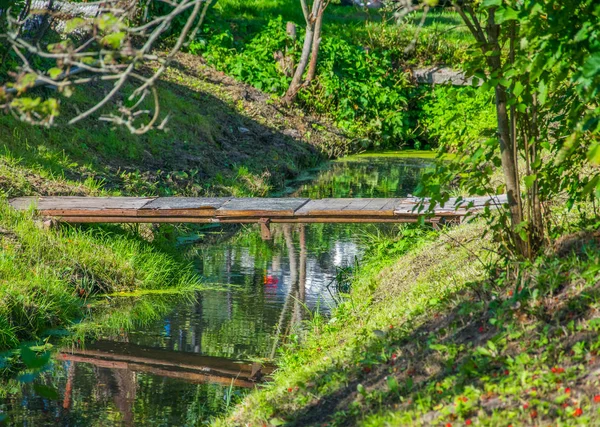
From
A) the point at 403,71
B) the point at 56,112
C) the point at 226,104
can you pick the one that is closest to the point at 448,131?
the point at 403,71

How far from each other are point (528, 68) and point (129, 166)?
28.4 ft

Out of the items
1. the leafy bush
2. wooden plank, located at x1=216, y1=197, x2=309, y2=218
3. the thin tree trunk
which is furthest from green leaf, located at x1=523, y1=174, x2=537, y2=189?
the leafy bush

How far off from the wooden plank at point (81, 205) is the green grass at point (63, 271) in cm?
22

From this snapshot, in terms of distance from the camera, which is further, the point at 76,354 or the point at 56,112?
the point at 76,354

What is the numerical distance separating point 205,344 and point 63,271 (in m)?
1.92

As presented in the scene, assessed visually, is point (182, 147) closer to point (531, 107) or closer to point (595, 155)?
point (531, 107)

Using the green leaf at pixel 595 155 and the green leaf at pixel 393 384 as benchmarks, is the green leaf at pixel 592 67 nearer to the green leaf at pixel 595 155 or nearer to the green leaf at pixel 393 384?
the green leaf at pixel 595 155

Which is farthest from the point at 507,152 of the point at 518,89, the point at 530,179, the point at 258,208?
the point at 258,208

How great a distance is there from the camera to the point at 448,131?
1839 centimetres

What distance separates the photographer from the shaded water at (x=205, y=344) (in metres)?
6.25

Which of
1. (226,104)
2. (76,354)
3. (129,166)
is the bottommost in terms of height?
(76,354)

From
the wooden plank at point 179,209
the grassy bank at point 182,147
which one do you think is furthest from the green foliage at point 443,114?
the wooden plank at point 179,209

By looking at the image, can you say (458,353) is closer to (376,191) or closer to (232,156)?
(376,191)

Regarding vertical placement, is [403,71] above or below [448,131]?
above
